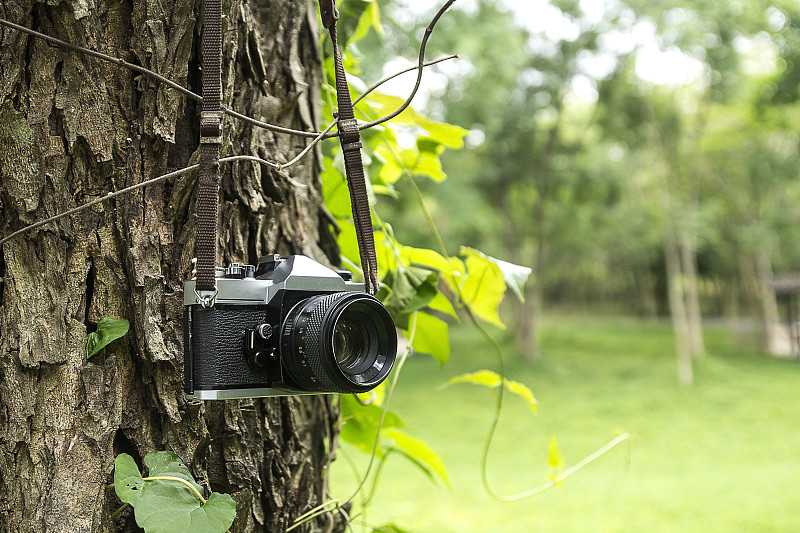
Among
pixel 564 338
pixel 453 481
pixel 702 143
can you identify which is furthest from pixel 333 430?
pixel 564 338

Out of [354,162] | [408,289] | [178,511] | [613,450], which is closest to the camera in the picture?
[178,511]

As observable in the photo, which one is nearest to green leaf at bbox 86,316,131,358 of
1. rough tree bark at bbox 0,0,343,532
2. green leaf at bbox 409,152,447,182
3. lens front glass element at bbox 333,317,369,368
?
rough tree bark at bbox 0,0,343,532

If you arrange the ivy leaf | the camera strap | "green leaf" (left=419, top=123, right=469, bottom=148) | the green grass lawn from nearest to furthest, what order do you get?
the ivy leaf → the camera strap → "green leaf" (left=419, top=123, right=469, bottom=148) → the green grass lawn

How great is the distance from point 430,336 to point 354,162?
0.39 meters

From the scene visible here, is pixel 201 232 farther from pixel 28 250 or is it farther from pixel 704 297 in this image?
pixel 704 297

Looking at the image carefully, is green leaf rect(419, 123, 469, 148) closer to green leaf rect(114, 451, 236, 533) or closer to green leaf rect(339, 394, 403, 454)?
green leaf rect(339, 394, 403, 454)

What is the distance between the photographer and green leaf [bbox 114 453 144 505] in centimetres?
74

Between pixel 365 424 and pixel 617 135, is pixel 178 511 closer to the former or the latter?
pixel 365 424

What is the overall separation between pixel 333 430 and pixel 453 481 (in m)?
4.12

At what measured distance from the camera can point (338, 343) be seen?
79 centimetres

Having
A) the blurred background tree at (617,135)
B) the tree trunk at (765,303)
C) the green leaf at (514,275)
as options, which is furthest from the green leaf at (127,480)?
the tree trunk at (765,303)

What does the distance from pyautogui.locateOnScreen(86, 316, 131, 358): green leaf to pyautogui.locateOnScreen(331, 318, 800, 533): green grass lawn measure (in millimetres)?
790

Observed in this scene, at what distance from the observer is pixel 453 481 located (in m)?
4.99

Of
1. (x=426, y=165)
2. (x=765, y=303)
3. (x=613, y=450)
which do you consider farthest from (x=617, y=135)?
(x=426, y=165)
